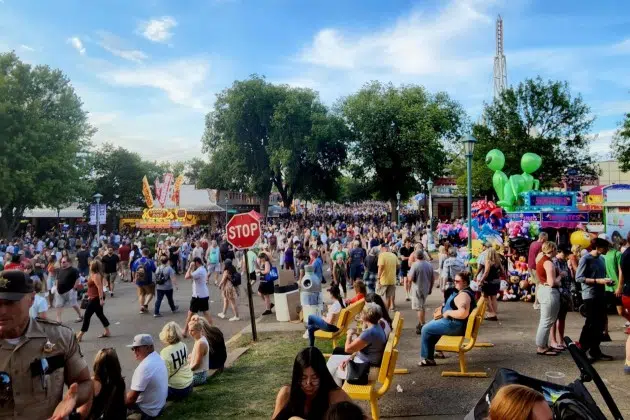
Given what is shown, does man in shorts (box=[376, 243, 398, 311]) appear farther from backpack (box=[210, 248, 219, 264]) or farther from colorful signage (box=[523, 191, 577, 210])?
colorful signage (box=[523, 191, 577, 210])

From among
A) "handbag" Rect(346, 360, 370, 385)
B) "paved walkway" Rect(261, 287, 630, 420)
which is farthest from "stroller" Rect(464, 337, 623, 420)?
"paved walkway" Rect(261, 287, 630, 420)

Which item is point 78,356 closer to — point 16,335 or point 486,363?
point 16,335

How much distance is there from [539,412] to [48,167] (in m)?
33.3

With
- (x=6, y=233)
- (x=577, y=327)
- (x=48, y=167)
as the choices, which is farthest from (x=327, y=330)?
(x=6, y=233)

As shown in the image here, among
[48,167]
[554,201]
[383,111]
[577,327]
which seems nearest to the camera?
[577,327]

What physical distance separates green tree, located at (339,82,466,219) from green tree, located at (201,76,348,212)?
189 centimetres

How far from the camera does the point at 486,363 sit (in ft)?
23.0

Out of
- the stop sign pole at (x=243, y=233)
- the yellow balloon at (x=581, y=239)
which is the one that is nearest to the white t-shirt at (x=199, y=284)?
the stop sign pole at (x=243, y=233)

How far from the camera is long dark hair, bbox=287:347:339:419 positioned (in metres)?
3.51

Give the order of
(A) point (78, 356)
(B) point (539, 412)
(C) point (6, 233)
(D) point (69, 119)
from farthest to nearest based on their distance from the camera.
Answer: (D) point (69, 119), (C) point (6, 233), (A) point (78, 356), (B) point (539, 412)

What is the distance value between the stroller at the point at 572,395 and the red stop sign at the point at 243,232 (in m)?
5.84

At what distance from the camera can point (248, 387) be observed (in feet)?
20.6

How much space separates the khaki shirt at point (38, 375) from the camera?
8.29 feet

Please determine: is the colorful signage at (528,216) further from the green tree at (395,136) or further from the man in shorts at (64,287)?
the green tree at (395,136)
